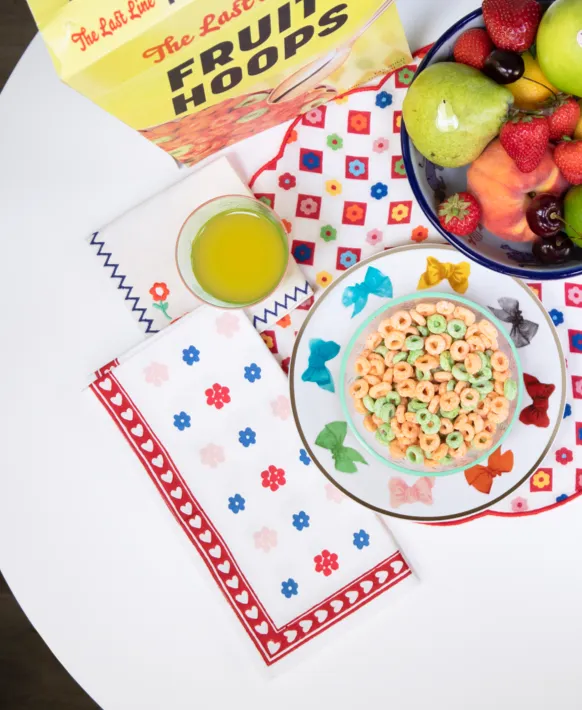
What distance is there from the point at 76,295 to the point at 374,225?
1.43 ft

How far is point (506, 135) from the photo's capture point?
0.72m

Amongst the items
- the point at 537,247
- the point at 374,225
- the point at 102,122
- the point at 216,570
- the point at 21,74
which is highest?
the point at 21,74

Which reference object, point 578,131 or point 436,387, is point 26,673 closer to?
point 436,387

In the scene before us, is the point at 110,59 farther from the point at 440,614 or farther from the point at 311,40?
the point at 440,614

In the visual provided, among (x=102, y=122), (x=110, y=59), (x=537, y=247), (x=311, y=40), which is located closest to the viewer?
(x=110, y=59)

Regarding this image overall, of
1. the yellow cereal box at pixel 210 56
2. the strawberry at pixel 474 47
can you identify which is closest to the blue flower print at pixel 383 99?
the yellow cereal box at pixel 210 56

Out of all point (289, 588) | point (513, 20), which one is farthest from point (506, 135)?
point (289, 588)

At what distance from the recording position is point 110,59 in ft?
1.79

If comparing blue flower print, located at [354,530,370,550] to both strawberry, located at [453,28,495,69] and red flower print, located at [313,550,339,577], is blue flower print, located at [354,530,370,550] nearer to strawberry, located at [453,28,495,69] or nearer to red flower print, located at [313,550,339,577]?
red flower print, located at [313,550,339,577]

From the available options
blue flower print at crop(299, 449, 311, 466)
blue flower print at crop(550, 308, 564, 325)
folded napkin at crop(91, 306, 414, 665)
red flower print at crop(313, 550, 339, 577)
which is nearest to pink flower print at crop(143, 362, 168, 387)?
folded napkin at crop(91, 306, 414, 665)

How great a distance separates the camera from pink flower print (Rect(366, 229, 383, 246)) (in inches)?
35.1

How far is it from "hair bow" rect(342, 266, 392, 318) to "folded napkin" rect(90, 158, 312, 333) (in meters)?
0.06

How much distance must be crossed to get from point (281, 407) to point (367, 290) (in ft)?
0.67

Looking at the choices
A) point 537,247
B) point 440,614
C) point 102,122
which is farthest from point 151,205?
point 440,614
